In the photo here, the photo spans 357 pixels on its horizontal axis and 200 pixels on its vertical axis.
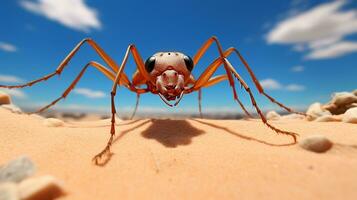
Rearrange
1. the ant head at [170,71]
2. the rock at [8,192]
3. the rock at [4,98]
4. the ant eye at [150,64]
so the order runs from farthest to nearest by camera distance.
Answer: the rock at [4,98] → the ant eye at [150,64] → the ant head at [170,71] → the rock at [8,192]

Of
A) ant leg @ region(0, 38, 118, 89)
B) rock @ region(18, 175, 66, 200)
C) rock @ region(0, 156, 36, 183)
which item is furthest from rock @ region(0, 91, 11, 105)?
rock @ region(18, 175, 66, 200)

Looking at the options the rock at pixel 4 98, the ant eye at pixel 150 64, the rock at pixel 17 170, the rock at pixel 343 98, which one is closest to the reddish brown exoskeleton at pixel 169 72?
the ant eye at pixel 150 64

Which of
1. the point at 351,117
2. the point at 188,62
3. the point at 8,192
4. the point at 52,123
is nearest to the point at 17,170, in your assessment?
the point at 8,192

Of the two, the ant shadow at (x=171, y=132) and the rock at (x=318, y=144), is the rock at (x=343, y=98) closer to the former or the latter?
the ant shadow at (x=171, y=132)

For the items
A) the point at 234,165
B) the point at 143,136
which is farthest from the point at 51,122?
the point at 234,165

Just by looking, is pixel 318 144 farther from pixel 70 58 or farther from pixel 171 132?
pixel 70 58

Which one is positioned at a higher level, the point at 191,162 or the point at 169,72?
the point at 169,72
